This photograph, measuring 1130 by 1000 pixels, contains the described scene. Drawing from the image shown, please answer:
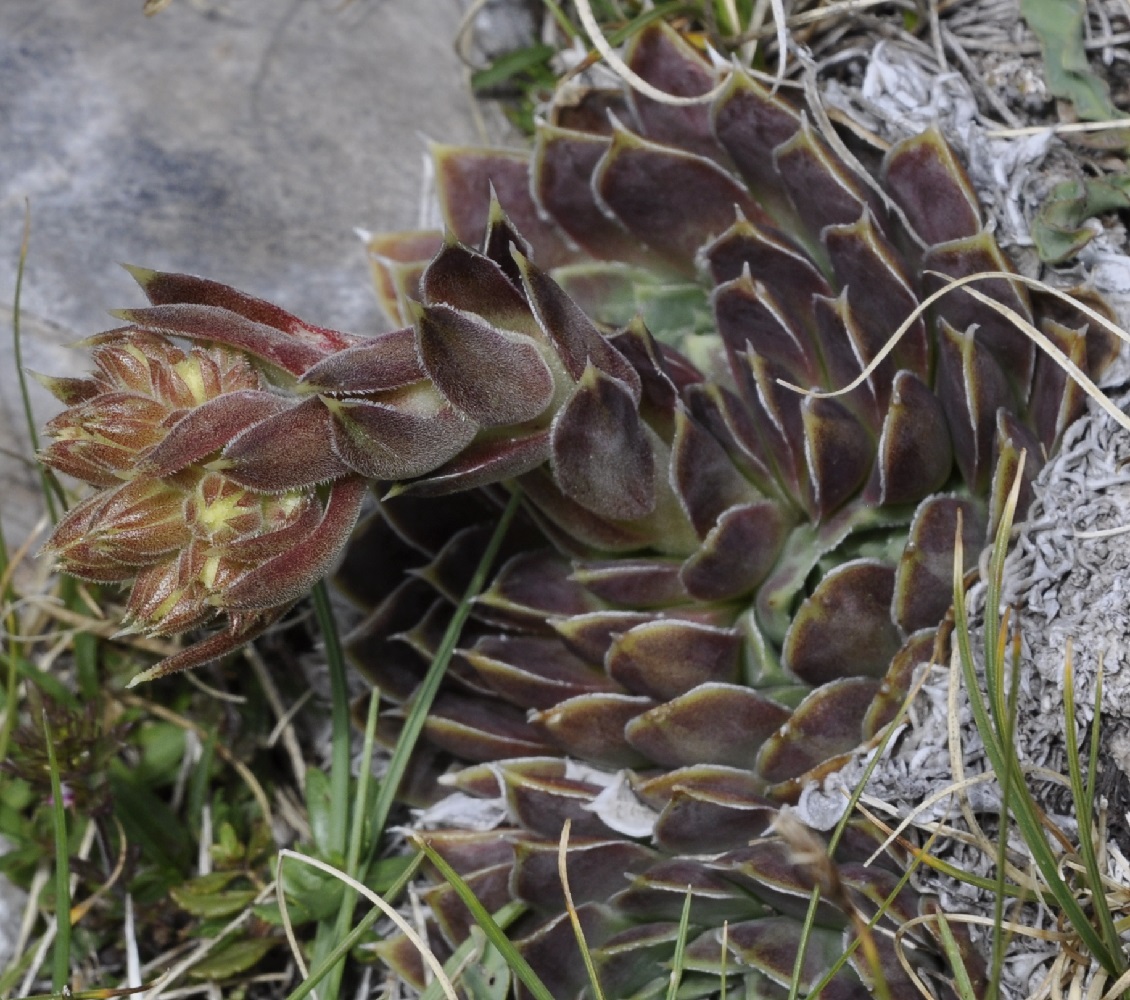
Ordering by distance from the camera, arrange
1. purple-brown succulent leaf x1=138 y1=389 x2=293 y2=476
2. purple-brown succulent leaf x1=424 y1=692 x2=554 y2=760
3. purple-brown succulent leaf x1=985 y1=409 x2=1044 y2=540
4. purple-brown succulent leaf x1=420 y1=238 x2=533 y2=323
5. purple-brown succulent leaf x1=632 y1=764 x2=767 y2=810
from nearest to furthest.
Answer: purple-brown succulent leaf x1=138 y1=389 x2=293 y2=476 < purple-brown succulent leaf x1=420 y1=238 x2=533 y2=323 < purple-brown succulent leaf x1=985 y1=409 x2=1044 y2=540 < purple-brown succulent leaf x1=632 y1=764 x2=767 y2=810 < purple-brown succulent leaf x1=424 y1=692 x2=554 y2=760

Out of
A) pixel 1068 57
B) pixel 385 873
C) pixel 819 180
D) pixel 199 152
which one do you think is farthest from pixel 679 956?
pixel 199 152

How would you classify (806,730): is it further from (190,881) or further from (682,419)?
→ (190,881)

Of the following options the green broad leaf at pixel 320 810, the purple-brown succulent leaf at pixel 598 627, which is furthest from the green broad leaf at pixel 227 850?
the purple-brown succulent leaf at pixel 598 627

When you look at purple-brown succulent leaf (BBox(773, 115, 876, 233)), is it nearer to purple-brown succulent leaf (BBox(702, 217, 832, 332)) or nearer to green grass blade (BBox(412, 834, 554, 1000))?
purple-brown succulent leaf (BBox(702, 217, 832, 332))

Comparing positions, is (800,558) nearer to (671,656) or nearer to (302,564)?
(671,656)

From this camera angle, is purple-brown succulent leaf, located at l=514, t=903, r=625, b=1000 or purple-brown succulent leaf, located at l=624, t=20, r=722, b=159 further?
purple-brown succulent leaf, located at l=624, t=20, r=722, b=159

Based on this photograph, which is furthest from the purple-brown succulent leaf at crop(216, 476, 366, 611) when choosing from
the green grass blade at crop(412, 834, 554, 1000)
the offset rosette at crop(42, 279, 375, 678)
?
the green grass blade at crop(412, 834, 554, 1000)
